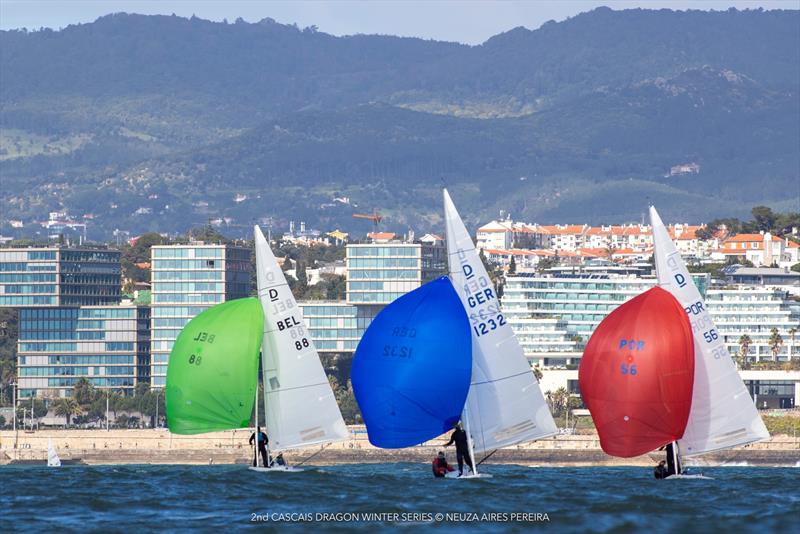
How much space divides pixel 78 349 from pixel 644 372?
3719 inches

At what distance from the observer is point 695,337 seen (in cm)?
4381

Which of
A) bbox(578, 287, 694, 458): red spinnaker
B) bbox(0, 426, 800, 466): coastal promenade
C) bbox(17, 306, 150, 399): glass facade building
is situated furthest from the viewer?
bbox(17, 306, 150, 399): glass facade building

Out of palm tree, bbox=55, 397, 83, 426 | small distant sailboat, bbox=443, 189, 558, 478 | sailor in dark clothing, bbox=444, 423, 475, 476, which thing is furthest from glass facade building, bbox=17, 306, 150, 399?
small distant sailboat, bbox=443, 189, 558, 478

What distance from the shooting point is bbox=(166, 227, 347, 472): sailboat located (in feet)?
152

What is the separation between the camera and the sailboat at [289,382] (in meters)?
46.2

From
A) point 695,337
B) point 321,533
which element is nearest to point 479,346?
point 695,337

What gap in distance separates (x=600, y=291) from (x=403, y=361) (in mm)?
98301

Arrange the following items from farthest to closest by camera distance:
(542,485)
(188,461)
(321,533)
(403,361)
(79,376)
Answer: (79,376)
(188,461)
(542,485)
(403,361)
(321,533)

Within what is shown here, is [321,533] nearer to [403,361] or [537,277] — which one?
[403,361]

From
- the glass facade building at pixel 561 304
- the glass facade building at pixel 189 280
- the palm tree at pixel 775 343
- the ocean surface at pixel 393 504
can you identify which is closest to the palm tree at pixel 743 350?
the palm tree at pixel 775 343

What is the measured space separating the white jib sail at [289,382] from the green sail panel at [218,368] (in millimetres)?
339

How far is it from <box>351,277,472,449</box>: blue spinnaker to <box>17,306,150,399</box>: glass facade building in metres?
90.4

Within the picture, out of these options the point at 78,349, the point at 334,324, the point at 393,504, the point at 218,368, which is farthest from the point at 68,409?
the point at 393,504

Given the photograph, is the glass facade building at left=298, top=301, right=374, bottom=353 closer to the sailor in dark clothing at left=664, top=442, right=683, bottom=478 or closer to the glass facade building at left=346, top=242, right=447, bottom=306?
the glass facade building at left=346, top=242, right=447, bottom=306
